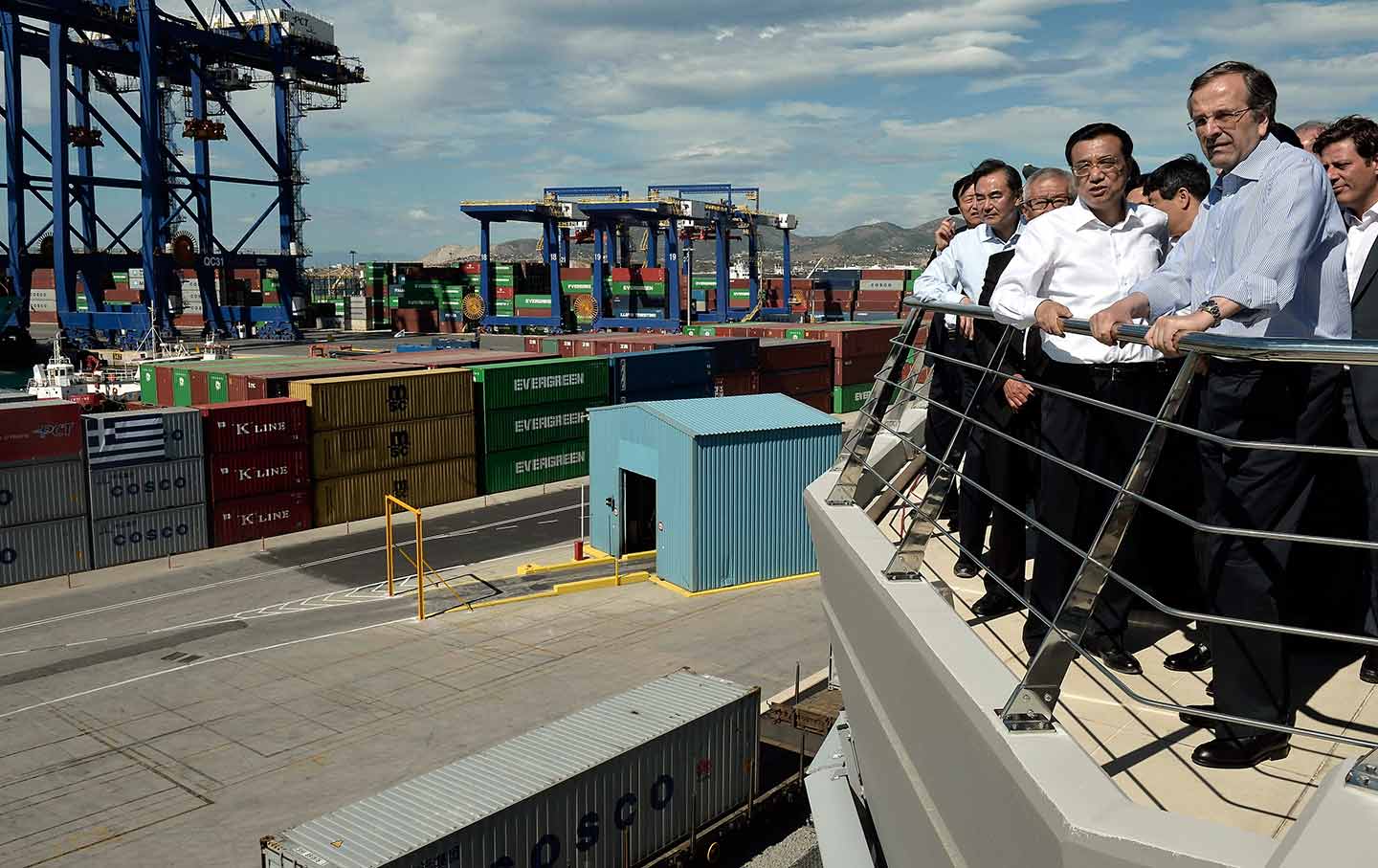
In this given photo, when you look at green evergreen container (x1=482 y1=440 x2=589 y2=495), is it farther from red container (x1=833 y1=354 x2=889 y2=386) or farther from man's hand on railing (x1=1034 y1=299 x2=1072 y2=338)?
man's hand on railing (x1=1034 y1=299 x2=1072 y2=338)

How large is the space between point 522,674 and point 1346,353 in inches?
664

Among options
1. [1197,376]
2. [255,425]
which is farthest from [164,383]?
[1197,376]

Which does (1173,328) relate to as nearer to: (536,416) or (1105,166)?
(1105,166)

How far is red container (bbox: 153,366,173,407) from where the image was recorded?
32656 millimetres

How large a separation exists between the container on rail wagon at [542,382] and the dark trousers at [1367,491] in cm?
3015

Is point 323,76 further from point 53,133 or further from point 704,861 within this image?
point 704,861

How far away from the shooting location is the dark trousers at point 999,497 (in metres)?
4.47

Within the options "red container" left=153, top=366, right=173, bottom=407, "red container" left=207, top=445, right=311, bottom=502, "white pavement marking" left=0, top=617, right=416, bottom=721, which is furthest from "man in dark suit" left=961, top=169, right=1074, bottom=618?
"red container" left=153, top=366, right=173, bottom=407

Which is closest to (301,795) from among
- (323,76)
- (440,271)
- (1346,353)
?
(1346,353)

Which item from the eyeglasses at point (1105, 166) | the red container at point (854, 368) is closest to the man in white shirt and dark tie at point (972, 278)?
the eyeglasses at point (1105, 166)

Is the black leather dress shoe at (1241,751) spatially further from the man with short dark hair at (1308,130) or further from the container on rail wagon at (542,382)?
the container on rail wagon at (542,382)

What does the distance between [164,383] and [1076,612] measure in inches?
1391

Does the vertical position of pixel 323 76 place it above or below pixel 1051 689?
above

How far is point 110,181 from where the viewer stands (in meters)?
56.1
